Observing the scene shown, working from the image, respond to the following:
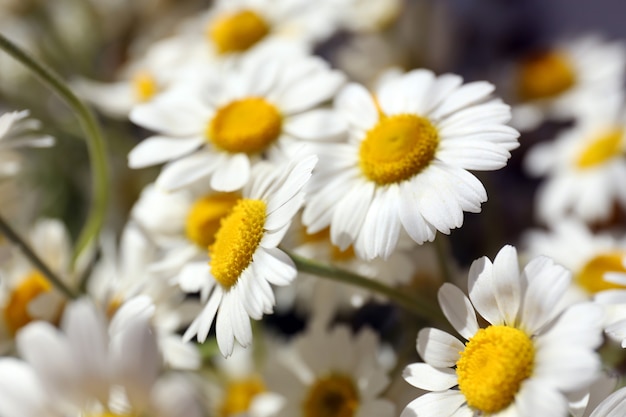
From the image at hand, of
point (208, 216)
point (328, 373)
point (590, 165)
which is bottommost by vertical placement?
point (590, 165)

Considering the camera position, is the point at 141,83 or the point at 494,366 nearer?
the point at 494,366

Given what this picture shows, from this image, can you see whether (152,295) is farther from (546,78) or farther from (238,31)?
(546,78)

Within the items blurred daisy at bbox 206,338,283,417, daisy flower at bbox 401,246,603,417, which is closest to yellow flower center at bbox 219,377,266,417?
blurred daisy at bbox 206,338,283,417

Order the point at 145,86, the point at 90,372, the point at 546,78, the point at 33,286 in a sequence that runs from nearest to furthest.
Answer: the point at 90,372, the point at 33,286, the point at 145,86, the point at 546,78

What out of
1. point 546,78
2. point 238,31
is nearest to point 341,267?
point 238,31

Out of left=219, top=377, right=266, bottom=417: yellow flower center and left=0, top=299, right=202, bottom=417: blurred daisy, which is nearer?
left=0, top=299, right=202, bottom=417: blurred daisy

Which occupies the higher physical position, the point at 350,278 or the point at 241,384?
the point at 350,278

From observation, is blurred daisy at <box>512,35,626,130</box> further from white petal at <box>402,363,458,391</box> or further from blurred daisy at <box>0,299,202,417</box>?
blurred daisy at <box>0,299,202,417</box>
